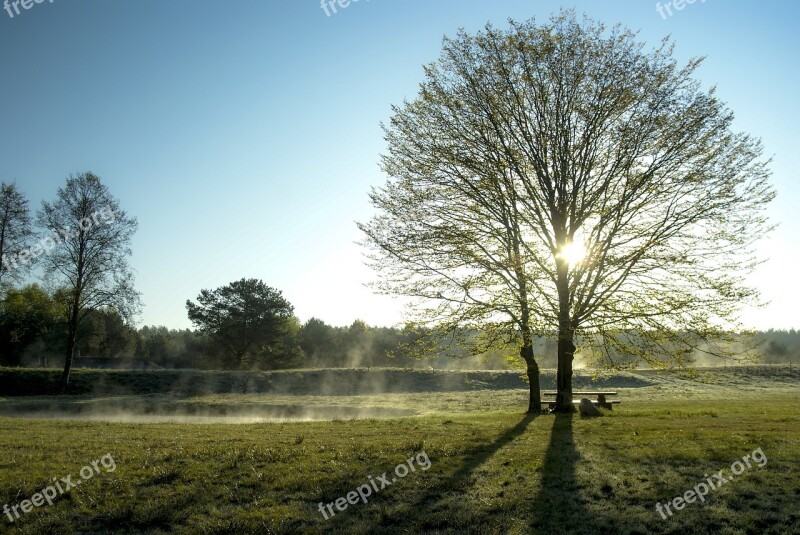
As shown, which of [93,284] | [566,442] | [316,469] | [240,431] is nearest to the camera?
[316,469]

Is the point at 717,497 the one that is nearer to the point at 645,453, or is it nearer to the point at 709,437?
the point at 645,453

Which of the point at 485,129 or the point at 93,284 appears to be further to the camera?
the point at 93,284

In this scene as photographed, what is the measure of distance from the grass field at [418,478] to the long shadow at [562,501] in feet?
0.10

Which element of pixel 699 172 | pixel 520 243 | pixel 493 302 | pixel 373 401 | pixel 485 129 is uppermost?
pixel 485 129

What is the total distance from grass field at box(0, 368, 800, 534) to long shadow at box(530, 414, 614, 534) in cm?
3

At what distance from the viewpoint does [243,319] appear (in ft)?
232

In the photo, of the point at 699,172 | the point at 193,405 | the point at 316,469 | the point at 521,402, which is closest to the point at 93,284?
the point at 193,405

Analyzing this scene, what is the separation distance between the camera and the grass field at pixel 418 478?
340 inches

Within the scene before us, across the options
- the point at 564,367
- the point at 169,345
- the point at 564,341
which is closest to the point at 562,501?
the point at 564,341

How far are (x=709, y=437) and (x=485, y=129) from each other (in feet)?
40.0

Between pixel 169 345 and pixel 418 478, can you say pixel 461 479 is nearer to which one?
pixel 418 478

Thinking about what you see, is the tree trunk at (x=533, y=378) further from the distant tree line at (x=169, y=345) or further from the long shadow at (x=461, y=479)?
the distant tree line at (x=169, y=345)

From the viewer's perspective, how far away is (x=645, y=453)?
1199cm

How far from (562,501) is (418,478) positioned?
114 inches
